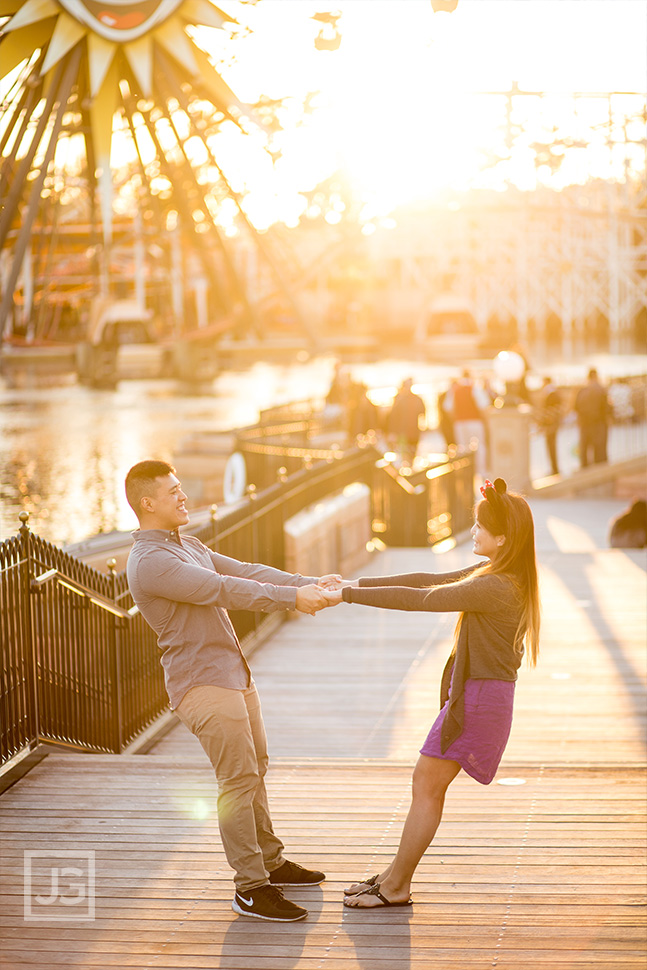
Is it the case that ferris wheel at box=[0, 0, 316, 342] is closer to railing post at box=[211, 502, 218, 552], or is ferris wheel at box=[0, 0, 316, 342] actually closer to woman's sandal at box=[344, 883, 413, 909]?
railing post at box=[211, 502, 218, 552]

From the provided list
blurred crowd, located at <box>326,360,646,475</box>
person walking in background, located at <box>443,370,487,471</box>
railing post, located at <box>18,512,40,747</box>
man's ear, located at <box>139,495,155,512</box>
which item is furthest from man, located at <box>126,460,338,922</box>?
person walking in background, located at <box>443,370,487,471</box>

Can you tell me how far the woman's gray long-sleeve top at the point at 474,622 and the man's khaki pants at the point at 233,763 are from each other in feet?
2.18

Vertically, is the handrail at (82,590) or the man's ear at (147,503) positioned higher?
the man's ear at (147,503)

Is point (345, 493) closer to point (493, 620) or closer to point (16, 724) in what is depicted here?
point (16, 724)

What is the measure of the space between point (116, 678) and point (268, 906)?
2.99 m

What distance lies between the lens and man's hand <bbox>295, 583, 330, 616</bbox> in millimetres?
4379

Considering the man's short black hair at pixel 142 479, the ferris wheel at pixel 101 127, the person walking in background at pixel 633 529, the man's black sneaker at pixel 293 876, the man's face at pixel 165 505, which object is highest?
the ferris wheel at pixel 101 127

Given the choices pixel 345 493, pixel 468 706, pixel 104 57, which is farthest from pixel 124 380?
pixel 468 706

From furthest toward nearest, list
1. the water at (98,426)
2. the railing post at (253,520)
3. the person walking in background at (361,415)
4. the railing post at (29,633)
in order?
the person walking in background at (361,415) → the water at (98,426) → the railing post at (253,520) → the railing post at (29,633)

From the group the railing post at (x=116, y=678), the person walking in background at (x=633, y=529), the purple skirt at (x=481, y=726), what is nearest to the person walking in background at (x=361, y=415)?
the person walking in background at (x=633, y=529)

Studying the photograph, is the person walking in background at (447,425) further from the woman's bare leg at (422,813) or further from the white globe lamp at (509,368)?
the woman's bare leg at (422,813)

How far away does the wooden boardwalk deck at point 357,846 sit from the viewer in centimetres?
416

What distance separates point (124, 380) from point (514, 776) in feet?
156

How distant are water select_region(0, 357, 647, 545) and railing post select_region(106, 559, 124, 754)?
646 cm
